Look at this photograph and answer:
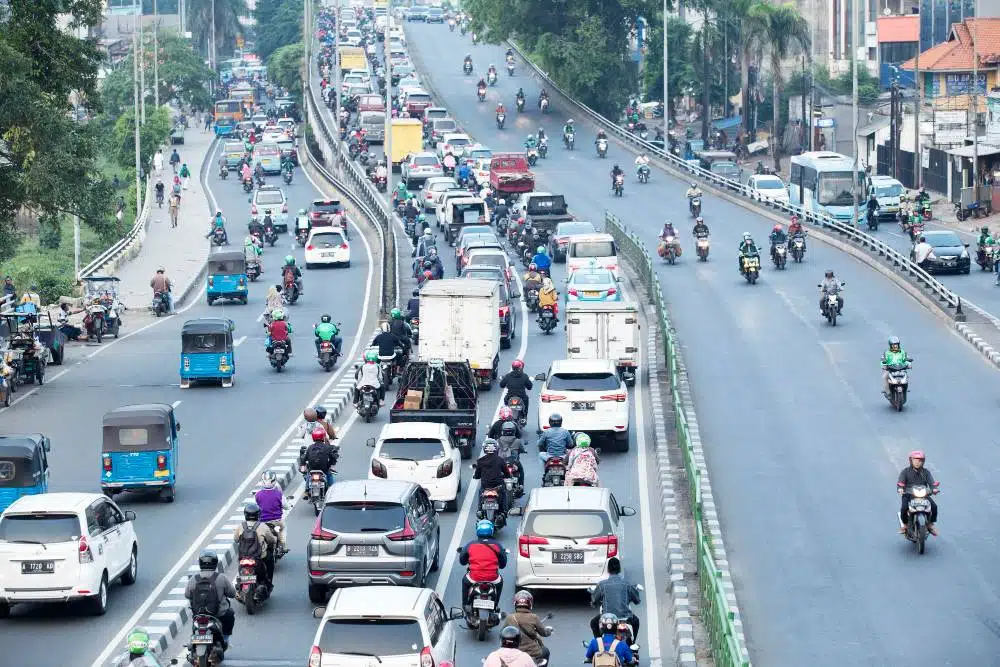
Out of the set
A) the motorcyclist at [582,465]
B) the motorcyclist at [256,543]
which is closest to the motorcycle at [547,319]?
the motorcyclist at [582,465]

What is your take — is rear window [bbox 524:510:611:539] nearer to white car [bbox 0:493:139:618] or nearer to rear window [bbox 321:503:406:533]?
rear window [bbox 321:503:406:533]

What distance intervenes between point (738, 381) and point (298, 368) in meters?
10.7

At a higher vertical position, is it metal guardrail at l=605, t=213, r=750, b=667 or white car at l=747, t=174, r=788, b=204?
white car at l=747, t=174, r=788, b=204

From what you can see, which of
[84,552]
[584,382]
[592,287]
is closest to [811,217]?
[592,287]

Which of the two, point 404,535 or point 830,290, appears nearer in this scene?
point 404,535

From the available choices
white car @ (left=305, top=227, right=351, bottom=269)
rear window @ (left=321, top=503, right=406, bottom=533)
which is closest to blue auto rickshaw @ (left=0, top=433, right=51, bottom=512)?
rear window @ (left=321, top=503, right=406, bottom=533)

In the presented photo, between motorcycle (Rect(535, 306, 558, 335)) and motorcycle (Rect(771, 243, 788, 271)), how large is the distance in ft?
41.1

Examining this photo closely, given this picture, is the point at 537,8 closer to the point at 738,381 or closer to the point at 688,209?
the point at 688,209

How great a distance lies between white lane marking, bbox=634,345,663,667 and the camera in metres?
20.7

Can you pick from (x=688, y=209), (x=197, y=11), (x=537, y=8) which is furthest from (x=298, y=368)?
(x=197, y=11)

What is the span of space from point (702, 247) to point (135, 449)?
33.1 meters

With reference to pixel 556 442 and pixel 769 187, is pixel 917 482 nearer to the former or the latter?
pixel 556 442

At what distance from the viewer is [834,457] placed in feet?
105

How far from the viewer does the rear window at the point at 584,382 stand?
31837mm
